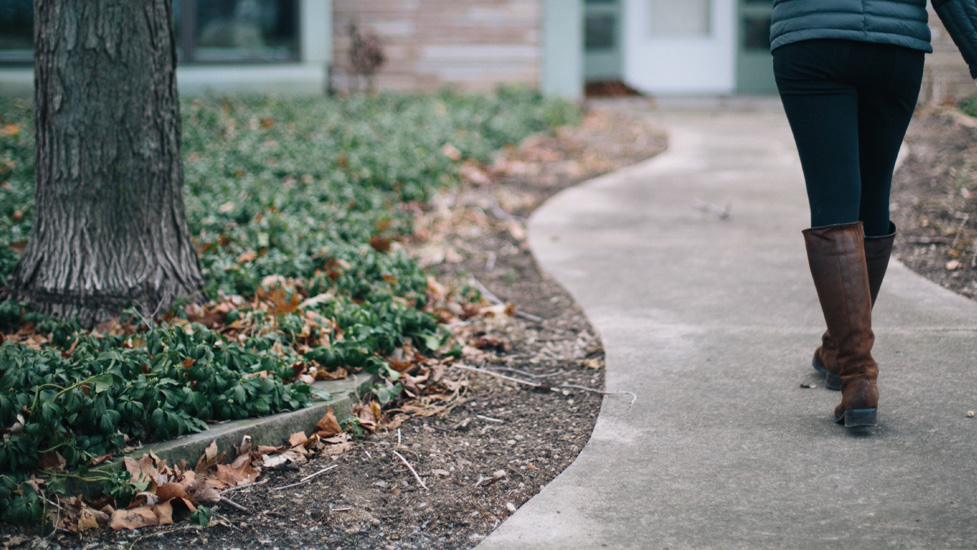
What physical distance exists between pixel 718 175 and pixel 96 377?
18.1ft

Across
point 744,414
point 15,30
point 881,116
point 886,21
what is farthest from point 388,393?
point 15,30

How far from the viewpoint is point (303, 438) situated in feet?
Result: 9.32

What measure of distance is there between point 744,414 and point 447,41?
30.9 feet

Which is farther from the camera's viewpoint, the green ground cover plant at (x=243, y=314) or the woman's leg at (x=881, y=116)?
the woman's leg at (x=881, y=116)

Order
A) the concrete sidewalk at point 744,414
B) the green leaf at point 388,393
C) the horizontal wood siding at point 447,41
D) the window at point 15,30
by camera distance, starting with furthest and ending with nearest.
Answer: the horizontal wood siding at point 447,41 < the window at point 15,30 < the green leaf at point 388,393 < the concrete sidewalk at point 744,414

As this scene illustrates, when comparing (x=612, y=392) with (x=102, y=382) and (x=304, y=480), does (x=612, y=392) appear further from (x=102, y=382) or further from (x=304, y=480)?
(x=102, y=382)

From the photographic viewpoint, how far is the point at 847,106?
8.96 ft

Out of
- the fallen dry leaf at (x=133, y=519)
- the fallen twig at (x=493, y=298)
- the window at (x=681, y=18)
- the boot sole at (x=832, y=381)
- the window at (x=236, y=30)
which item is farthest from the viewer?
the window at (x=681, y=18)

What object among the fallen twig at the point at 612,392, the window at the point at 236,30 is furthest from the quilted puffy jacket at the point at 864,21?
the window at the point at 236,30

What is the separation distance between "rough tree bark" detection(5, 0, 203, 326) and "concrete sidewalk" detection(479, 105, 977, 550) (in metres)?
1.98

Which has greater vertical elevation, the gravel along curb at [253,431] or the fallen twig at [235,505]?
the gravel along curb at [253,431]

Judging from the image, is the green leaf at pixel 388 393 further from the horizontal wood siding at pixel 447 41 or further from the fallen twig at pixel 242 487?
the horizontal wood siding at pixel 447 41

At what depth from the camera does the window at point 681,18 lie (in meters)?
13.3

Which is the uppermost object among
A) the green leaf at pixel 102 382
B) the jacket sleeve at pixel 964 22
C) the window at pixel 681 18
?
the window at pixel 681 18
